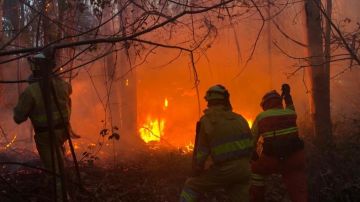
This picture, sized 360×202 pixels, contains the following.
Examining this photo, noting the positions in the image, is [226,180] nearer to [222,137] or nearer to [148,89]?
[222,137]

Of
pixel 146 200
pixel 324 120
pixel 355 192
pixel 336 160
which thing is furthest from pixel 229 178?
pixel 324 120

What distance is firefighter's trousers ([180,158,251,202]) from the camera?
5.30 meters

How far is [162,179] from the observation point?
792 cm

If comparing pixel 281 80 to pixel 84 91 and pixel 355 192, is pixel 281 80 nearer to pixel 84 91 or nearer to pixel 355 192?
pixel 84 91

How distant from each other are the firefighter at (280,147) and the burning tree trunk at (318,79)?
3733mm

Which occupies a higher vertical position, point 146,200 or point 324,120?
point 324,120

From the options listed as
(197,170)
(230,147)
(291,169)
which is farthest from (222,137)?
(291,169)

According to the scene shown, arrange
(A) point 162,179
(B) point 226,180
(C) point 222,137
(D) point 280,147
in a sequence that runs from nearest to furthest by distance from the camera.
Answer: (C) point 222,137
(B) point 226,180
(D) point 280,147
(A) point 162,179

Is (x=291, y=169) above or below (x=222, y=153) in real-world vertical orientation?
below

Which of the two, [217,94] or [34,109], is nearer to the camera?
[217,94]

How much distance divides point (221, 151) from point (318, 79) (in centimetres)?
524

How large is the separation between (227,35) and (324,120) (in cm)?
1247

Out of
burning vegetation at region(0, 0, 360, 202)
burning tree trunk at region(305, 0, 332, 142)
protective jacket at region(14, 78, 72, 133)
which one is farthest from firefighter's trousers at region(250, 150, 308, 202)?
burning tree trunk at region(305, 0, 332, 142)

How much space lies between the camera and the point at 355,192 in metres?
7.19
